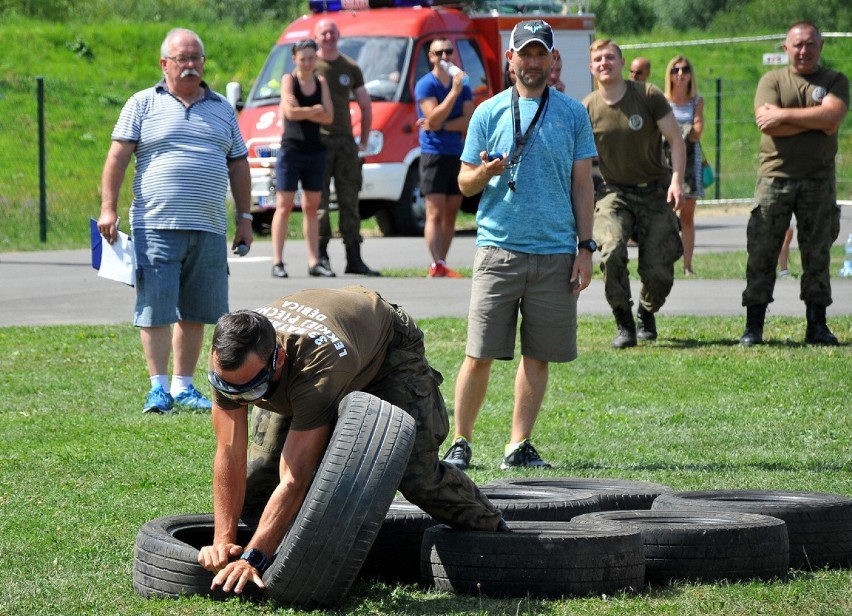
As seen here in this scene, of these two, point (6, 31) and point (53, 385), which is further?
point (6, 31)

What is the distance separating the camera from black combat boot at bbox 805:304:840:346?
10.6m

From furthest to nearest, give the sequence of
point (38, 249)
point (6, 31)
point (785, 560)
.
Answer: point (6, 31) → point (38, 249) → point (785, 560)

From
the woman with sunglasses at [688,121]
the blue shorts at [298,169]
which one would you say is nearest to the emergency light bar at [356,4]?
the woman with sunglasses at [688,121]

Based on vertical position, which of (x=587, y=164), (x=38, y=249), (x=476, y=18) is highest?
(x=476, y=18)

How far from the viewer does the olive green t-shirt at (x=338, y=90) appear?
1477 cm

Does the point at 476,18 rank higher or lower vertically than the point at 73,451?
higher

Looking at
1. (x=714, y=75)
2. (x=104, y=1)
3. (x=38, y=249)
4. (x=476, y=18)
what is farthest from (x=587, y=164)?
(x=104, y=1)

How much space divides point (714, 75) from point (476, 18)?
1392 centimetres

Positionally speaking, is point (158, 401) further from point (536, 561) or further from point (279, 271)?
point (279, 271)

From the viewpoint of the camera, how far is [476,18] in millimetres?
20547

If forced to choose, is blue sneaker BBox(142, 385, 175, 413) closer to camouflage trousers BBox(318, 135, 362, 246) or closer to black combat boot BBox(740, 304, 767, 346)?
black combat boot BBox(740, 304, 767, 346)

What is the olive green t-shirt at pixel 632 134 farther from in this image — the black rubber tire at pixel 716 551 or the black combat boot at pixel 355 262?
the black rubber tire at pixel 716 551

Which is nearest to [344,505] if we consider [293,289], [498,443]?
[498,443]

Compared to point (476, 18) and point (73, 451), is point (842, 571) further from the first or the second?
point (476, 18)
